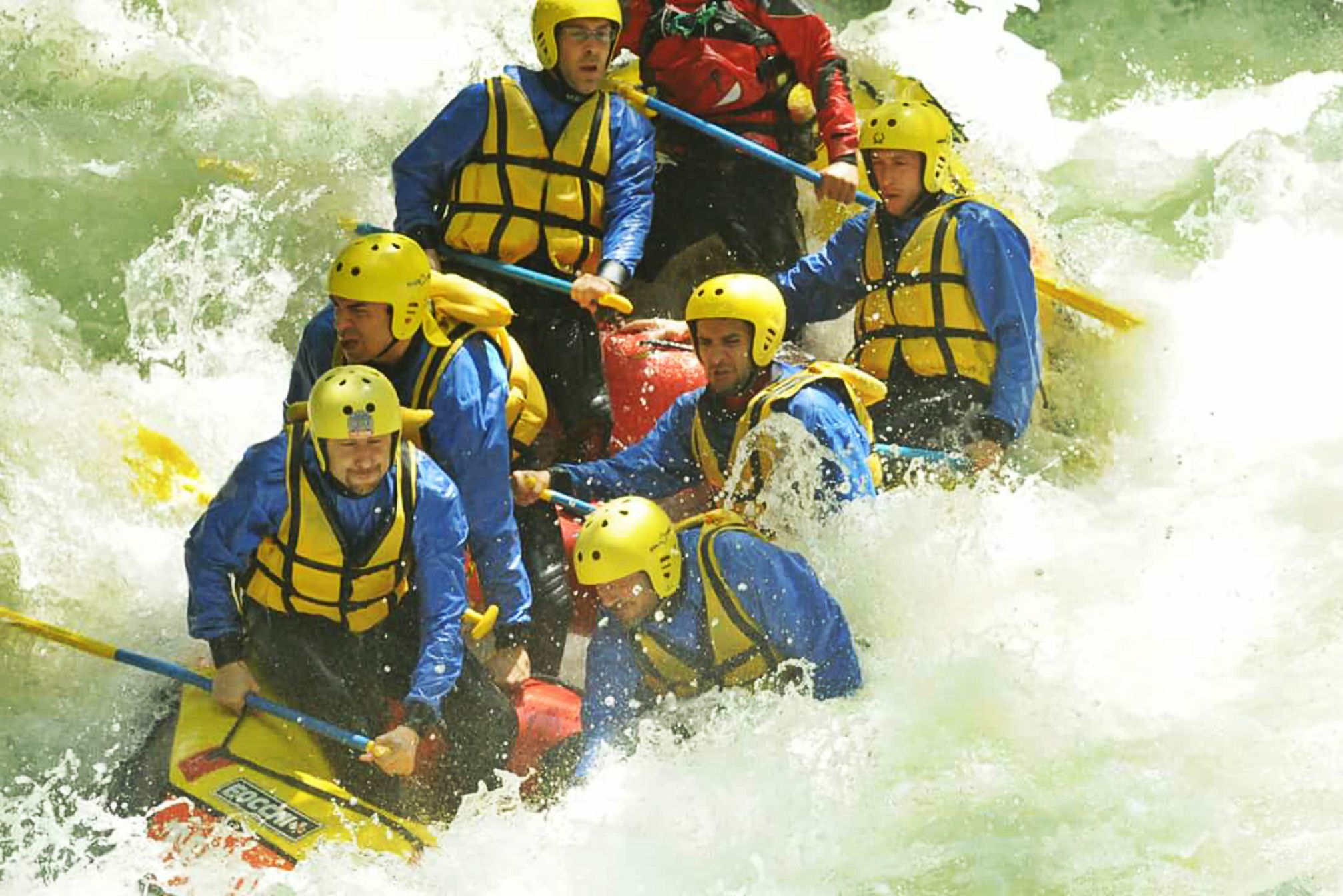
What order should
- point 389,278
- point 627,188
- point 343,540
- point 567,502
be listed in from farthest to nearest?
1. point 627,188
2. point 567,502
3. point 389,278
4. point 343,540

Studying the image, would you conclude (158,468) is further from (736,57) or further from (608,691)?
(736,57)

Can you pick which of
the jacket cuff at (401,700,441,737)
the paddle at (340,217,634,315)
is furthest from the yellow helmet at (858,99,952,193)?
the jacket cuff at (401,700,441,737)

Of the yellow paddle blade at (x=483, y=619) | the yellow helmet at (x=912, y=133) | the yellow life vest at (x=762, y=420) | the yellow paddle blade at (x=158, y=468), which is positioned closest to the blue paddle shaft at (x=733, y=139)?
the yellow helmet at (x=912, y=133)

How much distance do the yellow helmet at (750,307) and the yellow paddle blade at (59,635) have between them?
6.03 ft

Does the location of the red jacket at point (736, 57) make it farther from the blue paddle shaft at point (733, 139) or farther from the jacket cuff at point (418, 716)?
the jacket cuff at point (418, 716)

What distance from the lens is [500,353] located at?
5.68m

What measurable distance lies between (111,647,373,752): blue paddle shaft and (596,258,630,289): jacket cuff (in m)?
1.61

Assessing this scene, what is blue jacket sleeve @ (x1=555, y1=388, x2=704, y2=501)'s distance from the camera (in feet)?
19.6

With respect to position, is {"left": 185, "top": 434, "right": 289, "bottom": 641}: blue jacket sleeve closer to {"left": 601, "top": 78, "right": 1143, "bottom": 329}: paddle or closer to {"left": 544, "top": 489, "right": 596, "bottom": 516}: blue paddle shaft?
{"left": 544, "top": 489, "right": 596, "bottom": 516}: blue paddle shaft

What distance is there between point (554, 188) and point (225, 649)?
180cm

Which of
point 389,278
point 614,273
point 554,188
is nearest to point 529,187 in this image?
point 554,188

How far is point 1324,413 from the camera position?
7.78 meters

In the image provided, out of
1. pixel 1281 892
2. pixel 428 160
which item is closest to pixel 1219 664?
pixel 1281 892

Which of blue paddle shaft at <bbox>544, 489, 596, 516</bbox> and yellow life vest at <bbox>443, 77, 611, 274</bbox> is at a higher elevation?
yellow life vest at <bbox>443, 77, 611, 274</bbox>
